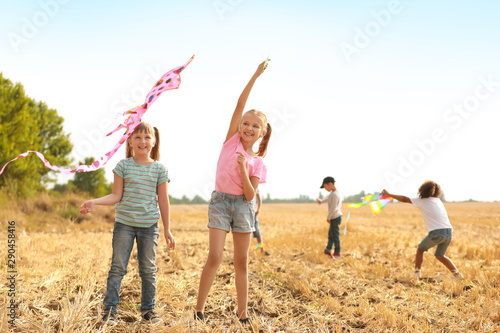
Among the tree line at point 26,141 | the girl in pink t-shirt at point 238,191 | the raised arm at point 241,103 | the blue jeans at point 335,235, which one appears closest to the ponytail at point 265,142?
the girl in pink t-shirt at point 238,191

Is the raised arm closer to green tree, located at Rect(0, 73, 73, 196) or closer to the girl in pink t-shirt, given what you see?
the girl in pink t-shirt

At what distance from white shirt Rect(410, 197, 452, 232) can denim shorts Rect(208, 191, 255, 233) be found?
3.99 m

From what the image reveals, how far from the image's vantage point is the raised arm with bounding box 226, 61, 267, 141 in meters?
3.58

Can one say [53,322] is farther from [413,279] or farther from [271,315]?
[413,279]

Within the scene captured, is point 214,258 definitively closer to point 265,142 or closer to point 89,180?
point 265,142

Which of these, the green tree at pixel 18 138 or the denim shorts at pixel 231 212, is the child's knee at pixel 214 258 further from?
the green tree at pixel 18 138

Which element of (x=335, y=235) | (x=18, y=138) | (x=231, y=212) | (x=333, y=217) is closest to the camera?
(x=231, y=212)

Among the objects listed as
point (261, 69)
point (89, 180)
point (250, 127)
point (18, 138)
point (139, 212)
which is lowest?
point (139, 212)

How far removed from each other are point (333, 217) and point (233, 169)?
500cm

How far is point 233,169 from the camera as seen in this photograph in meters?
3.54

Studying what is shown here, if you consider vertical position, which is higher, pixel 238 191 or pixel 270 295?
pixel 238 191

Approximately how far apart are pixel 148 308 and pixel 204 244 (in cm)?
527

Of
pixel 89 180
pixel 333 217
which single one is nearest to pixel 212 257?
pixel 333 217

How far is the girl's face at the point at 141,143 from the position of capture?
12.3ft
